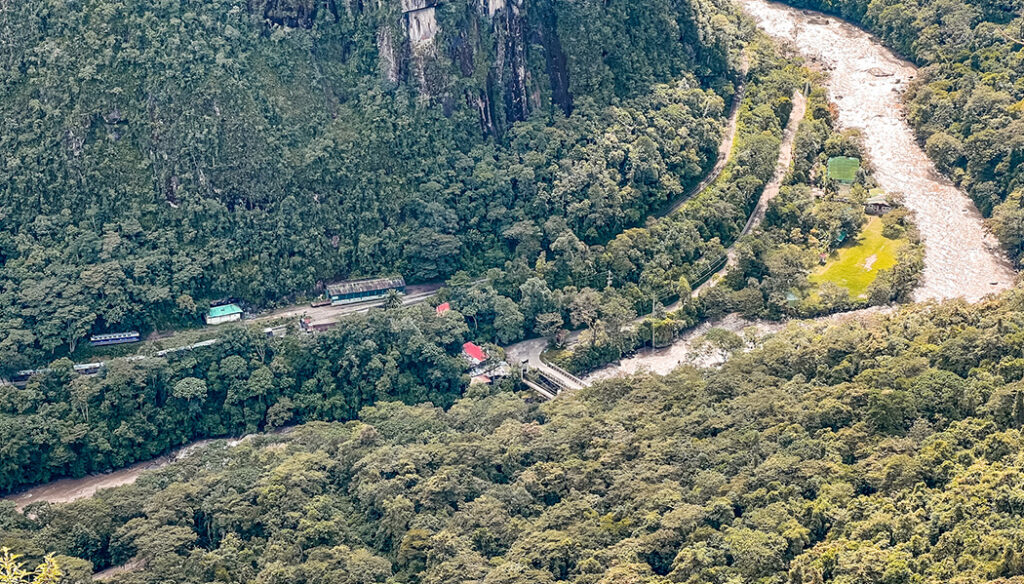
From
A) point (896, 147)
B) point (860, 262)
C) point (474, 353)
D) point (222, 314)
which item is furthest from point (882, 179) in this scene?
point (222, 314)

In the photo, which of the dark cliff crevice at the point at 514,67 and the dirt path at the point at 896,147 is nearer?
the dirt path at the point at 896,147

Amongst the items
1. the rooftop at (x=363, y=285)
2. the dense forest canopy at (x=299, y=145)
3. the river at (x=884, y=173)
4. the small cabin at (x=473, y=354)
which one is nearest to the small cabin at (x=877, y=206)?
the river at (x=884, y=173)

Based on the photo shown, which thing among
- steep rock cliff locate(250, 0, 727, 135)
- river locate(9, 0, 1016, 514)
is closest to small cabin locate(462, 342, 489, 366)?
river locate(9, 0, 1016, 514)

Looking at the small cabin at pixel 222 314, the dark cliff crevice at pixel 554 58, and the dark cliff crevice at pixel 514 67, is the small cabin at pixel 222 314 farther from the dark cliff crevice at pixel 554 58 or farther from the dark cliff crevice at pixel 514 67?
the dark cliff crevice at pixel 554 58

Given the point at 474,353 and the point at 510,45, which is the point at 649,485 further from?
the point at 510,45

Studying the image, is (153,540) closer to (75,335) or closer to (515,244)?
(75,335)

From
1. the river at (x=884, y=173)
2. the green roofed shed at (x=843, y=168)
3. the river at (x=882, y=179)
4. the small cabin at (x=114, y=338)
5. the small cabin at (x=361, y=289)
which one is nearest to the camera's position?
the small cabin at (x=114, y=338)

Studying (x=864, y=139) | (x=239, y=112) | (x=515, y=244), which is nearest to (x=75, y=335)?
(x=239, y=112)
